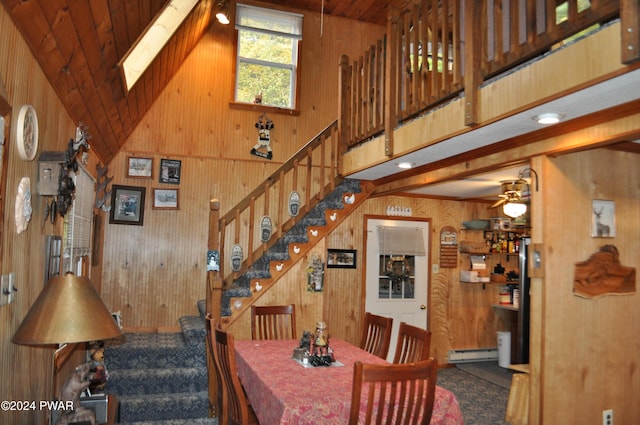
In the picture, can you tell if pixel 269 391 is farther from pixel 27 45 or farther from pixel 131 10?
pixel 131 10

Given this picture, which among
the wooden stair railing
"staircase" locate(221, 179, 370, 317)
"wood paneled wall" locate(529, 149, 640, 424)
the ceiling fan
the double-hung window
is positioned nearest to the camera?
"wood paneled wall" locate(529, 149, 640, 424)

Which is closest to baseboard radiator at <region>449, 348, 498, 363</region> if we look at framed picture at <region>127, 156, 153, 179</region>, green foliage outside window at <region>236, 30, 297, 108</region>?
green foliage outside window at <region>236, 30, 297, 108</region>

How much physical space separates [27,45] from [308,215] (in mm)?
3792

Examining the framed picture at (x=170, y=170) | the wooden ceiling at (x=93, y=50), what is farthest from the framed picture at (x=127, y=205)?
the wooden ceiling at (x=93, y=50)

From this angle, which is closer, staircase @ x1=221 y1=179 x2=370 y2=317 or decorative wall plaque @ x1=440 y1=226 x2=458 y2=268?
staircase @ x1=221 y1=179 x2=370 y2=317

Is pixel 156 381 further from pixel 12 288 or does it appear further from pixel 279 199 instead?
pixel 12 288

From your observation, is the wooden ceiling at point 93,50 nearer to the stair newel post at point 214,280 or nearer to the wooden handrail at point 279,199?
the stair newel post at point 214,280

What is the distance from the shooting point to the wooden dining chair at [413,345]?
3.19 m

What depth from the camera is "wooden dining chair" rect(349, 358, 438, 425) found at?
2.18 meters

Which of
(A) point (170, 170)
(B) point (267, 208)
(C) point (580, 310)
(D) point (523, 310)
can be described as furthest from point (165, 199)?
(D) point (523, 310)

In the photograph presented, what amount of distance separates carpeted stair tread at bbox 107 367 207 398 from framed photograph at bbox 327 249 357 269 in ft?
6.72

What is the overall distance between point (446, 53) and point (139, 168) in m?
3.90

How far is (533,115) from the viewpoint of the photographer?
269 centimetres

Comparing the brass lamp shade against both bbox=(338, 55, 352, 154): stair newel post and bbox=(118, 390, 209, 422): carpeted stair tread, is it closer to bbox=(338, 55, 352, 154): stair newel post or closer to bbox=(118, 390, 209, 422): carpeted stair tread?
bbox=(118, 390, 209, 422): carpeted stair tread
